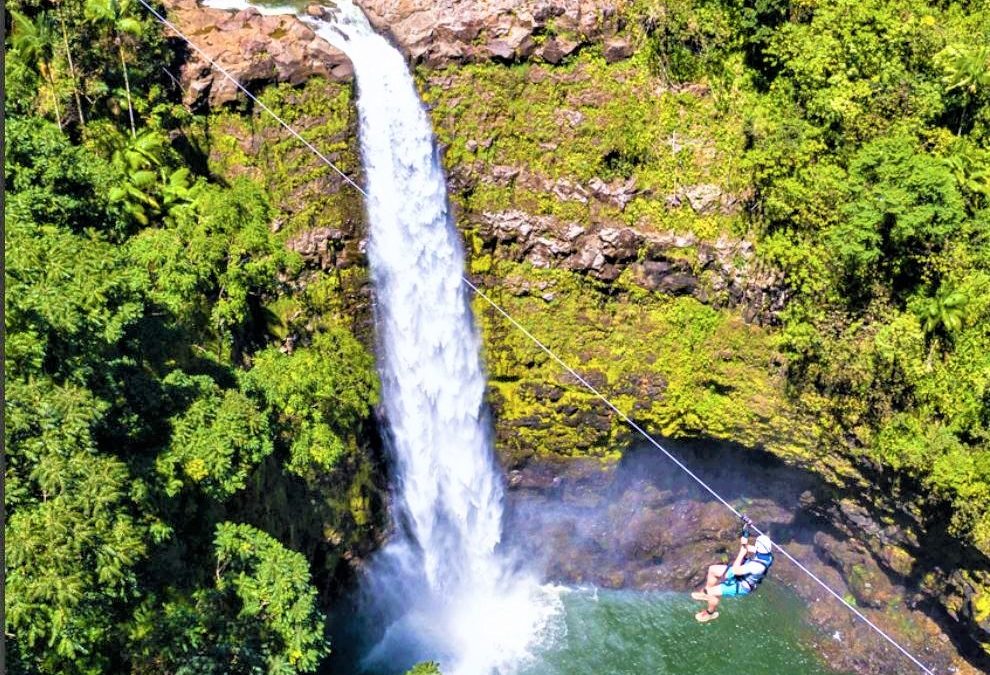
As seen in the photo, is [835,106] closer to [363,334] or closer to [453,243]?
[453,243]

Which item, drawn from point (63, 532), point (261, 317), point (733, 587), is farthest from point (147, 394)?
point (733, 587)

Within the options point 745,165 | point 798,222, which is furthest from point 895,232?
point 745,165

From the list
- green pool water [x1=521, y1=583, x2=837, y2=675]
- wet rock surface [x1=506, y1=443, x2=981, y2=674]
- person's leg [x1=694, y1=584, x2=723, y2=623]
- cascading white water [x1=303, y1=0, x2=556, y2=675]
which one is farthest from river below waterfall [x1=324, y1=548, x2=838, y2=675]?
person's leg [x1=694, y1=584, x2=723, y2=623]

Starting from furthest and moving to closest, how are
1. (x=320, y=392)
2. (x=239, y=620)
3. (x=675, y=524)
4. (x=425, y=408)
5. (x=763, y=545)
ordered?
(x=675, y=524)
(x=425, y=408)
(x=320, y=392)
(x=763, y=545)
(x=239, y=620)

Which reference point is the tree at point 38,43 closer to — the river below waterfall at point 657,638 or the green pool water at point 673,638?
the river below waterfall at point 657,638

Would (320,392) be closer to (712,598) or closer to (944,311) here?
(712,598)

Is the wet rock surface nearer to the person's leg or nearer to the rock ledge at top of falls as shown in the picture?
the person's leg

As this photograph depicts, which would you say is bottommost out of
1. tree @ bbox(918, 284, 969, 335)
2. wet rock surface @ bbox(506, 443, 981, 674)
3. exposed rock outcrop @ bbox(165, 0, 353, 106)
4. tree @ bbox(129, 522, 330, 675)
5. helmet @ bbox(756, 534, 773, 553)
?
wet rock surface @ bbox(506, 443, 981, 674)
